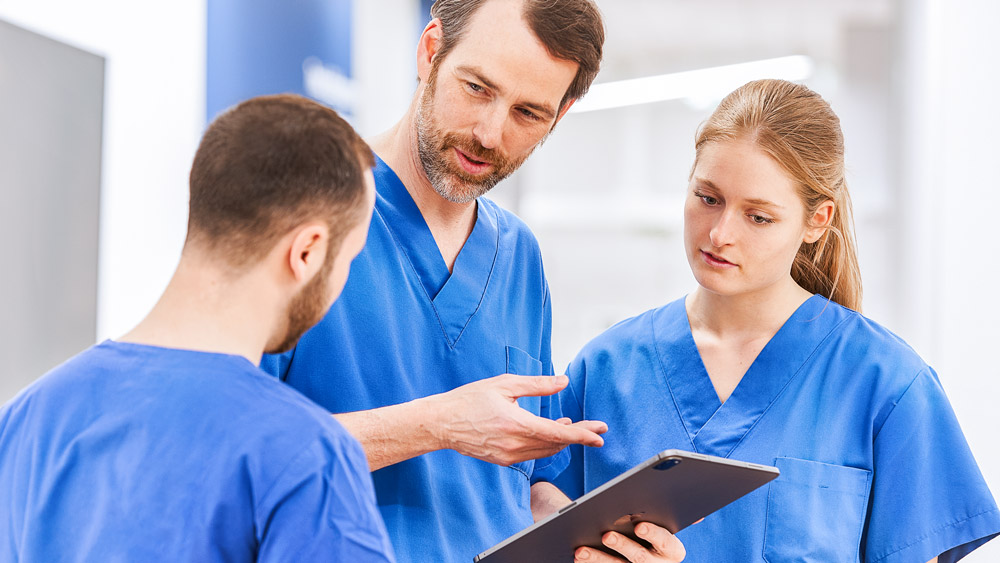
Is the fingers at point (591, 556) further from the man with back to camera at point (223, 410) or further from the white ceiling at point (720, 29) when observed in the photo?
the white ceiling at point (720, 29)

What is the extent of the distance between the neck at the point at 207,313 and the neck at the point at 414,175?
21.9 inches

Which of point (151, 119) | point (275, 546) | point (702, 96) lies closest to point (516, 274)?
point (275, 546)

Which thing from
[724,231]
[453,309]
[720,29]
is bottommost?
[453,309]

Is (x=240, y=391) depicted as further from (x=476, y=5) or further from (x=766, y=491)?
(x=766, y=491)

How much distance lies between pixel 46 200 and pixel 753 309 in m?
1.59

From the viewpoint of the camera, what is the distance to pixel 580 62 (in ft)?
4.36

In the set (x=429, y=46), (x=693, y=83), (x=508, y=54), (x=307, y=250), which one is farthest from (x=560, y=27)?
(x=693, y=83)

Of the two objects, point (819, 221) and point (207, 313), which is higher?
point (819, 221)

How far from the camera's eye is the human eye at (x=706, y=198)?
1423 mm

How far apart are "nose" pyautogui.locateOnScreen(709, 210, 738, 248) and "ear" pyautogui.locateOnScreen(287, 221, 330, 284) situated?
0.73 metres

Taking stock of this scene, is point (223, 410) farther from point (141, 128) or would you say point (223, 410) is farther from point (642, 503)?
point (141, 128)

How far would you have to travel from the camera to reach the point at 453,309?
1.33 meters

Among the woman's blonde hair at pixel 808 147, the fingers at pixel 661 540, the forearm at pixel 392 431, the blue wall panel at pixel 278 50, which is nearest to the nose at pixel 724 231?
the woman's blonde hair at pixel 808 147

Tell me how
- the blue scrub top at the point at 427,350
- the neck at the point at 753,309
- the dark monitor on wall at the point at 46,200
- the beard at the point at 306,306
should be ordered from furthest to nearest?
the dark monitor on wall at the point at 46,200, the neck at the point at 753,309, the blue scrub top at the point at 427,350, the beard at the point at 306,306
